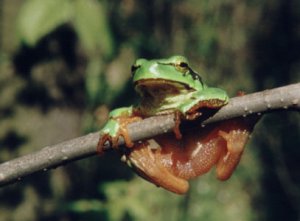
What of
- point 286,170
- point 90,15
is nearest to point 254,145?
point 286,170

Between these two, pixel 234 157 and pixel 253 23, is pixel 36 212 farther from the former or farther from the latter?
pixel 253 23

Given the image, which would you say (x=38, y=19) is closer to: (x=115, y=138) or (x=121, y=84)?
(x=115, y=138)

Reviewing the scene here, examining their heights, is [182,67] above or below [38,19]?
below

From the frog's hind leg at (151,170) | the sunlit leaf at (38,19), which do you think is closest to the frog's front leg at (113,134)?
the frog's hind leg at (151,170)

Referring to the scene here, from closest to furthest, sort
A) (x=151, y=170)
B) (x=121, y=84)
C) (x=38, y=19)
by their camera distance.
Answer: (x=151, y=170) < (x=38, y=19) < (x=121, y=84)

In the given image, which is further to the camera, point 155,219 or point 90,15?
point 155,219

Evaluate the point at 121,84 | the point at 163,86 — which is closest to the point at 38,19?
the point at 163,86

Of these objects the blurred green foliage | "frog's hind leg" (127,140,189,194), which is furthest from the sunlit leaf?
"frog's hind leg" (127,140,189,194)
